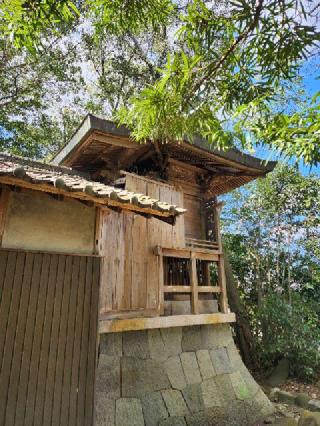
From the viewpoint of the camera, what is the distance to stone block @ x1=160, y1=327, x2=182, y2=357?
5.72 m

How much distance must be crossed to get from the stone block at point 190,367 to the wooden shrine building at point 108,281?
34mm

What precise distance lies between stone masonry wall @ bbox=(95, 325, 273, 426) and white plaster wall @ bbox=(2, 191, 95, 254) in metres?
2.22

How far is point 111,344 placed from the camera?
4.99m

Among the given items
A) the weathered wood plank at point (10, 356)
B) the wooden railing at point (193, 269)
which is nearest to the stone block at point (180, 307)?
the wooden railing at point (193, 269)

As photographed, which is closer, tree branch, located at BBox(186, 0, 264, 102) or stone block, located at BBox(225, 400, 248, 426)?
tree branch, located at BBox(186, 0, 264, 102)

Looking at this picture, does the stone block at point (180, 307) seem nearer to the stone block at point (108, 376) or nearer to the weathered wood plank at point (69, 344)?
the stone block at point (108, 376)

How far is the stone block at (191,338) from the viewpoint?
6.03 metres

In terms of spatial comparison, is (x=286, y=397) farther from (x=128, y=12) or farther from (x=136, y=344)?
(x=128, y=12)

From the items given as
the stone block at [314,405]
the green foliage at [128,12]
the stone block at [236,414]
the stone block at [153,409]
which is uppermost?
the green foliage at [128,12]

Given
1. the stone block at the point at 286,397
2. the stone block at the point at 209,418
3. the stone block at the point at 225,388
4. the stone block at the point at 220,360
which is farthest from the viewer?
the stone block at the point at 286,397

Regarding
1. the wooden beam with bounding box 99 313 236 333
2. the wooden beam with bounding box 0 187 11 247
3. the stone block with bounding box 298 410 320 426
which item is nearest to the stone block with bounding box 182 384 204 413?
the wooden beam with bounding box 99 313 236 333

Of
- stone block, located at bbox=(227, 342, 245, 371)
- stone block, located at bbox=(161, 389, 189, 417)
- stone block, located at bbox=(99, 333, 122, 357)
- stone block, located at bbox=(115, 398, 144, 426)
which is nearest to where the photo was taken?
stone block, located at bbox=(115, 398, 144, 426)

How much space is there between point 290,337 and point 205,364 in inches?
164

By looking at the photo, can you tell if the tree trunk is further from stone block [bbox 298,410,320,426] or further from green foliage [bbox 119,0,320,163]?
green foliage [bbox 119,0,320,163]
